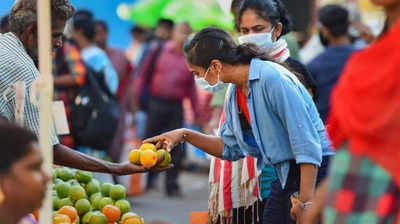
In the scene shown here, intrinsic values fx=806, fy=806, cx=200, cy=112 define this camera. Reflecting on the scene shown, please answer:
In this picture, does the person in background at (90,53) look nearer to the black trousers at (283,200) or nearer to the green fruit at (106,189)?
the green fruit at (106,189)

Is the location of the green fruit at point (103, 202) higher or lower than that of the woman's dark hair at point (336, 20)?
lower

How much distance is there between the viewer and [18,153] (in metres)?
2.69

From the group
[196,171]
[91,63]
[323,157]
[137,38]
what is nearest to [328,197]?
[323,157]

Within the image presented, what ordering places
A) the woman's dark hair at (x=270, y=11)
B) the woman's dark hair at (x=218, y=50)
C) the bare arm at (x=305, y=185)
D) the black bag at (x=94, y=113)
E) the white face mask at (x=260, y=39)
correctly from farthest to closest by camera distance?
the black bag at (x=94, y=113) → the woman's dark hair at (x=270, y=11) → the white face mask at (x=260, y=39) → the woman's dark hair at (x=218, y=50) → the bare arm at (x=305, y=185)

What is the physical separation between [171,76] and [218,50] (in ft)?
15.5

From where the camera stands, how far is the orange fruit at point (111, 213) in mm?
4332

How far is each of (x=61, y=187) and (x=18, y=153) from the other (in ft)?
6.10

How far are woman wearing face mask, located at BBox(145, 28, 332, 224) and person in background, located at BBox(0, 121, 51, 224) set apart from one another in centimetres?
137

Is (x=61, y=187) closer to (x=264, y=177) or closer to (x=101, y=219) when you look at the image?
(x=101, y=219)

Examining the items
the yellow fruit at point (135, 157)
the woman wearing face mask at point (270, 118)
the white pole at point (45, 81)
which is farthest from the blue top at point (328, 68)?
the white pole at point (45, 81)

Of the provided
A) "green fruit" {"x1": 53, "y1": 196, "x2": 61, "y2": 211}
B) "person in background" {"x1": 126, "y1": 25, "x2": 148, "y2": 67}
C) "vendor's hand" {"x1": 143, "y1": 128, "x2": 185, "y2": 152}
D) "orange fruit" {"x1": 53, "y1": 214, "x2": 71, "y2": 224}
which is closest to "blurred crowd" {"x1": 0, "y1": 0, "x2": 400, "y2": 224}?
"vendor's hand" {"x1": 143, "y1": 128, "x2": 185, "y2": 152}

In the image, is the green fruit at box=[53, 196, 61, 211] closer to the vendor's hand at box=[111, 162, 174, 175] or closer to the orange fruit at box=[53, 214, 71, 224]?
the orange fruit at box=[53, 214, 71, 224]

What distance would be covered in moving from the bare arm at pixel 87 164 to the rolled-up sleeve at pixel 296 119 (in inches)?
27.4

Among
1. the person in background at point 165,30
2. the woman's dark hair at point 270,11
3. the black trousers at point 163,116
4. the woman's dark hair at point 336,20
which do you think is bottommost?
the black trousers at point 163,116
